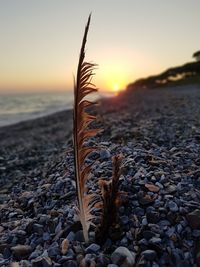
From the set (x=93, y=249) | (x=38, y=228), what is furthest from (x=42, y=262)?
(x=38, y=228)

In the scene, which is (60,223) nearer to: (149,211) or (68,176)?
(149,211)

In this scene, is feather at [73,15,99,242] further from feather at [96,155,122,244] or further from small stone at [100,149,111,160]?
small stone at [100,149,111,160]

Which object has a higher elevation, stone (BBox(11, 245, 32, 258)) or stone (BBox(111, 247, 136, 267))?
stone (BBox(111, 247, 136, 267))

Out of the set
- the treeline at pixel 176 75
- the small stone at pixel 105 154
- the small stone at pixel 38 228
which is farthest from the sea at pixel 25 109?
Result: the treeline at pixel 176 75

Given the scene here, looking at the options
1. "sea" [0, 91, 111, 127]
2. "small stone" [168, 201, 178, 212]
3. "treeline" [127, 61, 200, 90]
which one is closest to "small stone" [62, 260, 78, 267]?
"small stone" [168, 201, 178, 212]

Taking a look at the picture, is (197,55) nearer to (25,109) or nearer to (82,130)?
(25,109)

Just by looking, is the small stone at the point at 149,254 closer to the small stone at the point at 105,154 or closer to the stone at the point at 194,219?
the stone at the point at 194,219

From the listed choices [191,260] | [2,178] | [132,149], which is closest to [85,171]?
[191,260]
